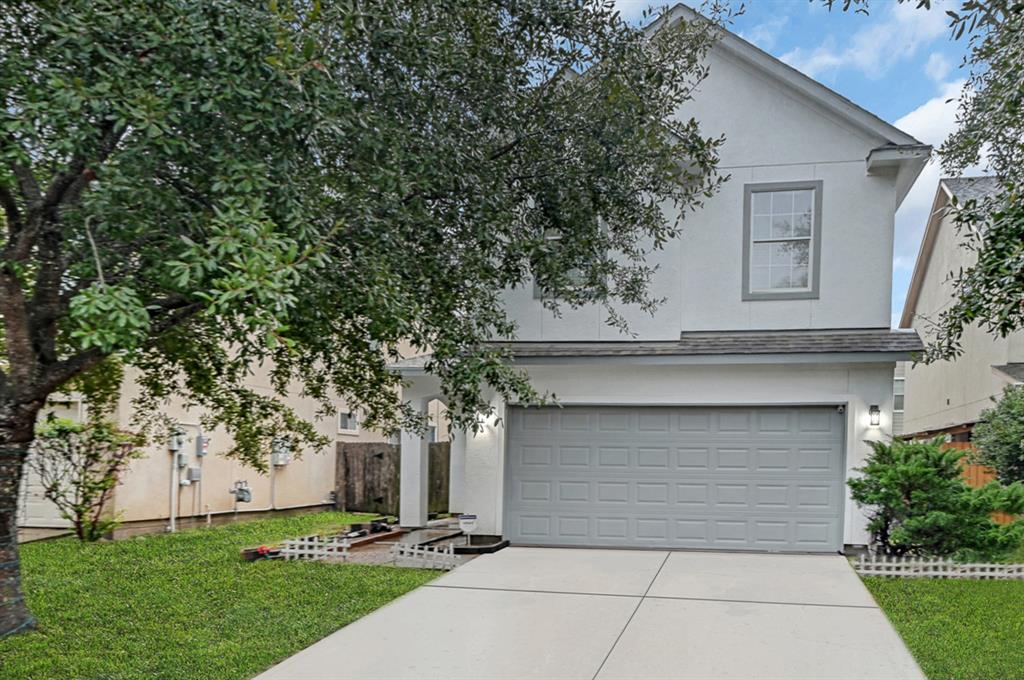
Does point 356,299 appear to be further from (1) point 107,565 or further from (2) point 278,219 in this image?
(1) point 107,565

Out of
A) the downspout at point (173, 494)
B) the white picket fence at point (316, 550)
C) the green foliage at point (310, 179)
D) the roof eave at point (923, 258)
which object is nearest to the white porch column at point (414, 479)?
the white picket fence at point (316, 550)

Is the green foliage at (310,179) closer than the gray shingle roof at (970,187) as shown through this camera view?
Yes

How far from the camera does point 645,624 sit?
271 inches

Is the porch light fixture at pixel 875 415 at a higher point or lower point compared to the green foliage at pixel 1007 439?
higher

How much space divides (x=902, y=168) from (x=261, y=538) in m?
11.2

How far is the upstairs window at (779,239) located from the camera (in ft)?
37.2

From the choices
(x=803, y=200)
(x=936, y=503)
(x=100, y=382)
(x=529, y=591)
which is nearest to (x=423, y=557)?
(x=529, y=591)

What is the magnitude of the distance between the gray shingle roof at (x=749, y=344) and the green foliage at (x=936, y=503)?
158cm

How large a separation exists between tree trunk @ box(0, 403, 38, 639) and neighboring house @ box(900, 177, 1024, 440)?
593 inches

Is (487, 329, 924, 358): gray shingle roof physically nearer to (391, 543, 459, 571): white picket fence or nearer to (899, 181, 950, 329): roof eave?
(391, 543, 459, 571): white picket fence

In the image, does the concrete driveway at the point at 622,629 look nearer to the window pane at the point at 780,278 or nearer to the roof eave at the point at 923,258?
the window pane at the point at 780,278

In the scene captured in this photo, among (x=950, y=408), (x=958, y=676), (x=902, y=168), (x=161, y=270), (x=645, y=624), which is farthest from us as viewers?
(x=950, y=408)

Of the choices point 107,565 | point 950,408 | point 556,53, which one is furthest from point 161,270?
point 950,408

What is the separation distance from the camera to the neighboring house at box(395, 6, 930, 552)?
35.9 feet
